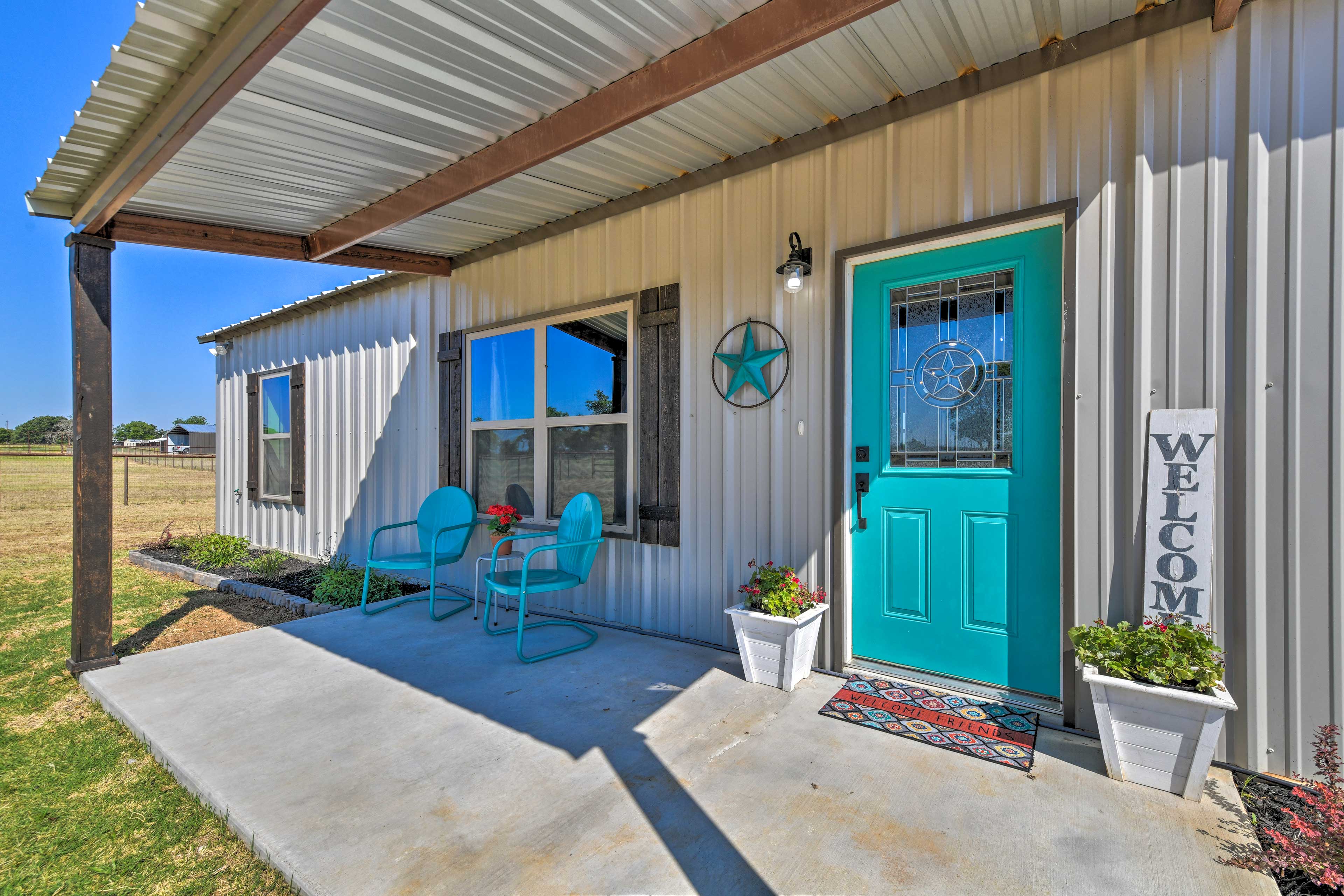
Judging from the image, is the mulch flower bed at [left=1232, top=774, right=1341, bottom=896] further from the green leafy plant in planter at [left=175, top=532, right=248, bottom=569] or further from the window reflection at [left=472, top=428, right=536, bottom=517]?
the green leafy plant in planter at [left=175, top=532, right=248, bottom=569]

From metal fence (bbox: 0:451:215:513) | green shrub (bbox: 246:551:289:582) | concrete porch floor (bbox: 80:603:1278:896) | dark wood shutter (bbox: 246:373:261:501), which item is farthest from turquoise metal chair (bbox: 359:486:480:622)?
metal fence (bbox: 0:451:215:513)

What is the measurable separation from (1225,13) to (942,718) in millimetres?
2663

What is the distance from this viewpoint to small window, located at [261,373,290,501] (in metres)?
7.00

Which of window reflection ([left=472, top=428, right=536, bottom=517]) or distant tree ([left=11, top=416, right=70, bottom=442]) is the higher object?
distant tree ([left=11, top=416, right=70, bottom=442])

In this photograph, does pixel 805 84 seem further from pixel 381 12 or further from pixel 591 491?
pixel 591 491

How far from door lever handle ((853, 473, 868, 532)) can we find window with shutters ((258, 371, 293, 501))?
6.42 meters

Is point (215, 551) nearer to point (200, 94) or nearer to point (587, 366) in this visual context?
point (587, 366)

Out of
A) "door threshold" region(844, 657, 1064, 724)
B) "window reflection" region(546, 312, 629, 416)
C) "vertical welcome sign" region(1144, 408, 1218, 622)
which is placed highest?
"window reflection" region(546, 312, 629, 416)

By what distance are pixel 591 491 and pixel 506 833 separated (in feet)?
8.20

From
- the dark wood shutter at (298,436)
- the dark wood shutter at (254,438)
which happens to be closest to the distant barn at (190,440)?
the dark wood shutter at (254,438)

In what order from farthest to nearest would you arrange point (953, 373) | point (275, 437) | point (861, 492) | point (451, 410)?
point (275, 437)
point (451, 410)
point (861, 492)
point (953, 373)

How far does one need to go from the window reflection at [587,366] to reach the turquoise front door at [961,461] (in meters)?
1.57

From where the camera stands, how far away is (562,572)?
3639mm

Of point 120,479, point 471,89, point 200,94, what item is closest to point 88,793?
point 200,94
